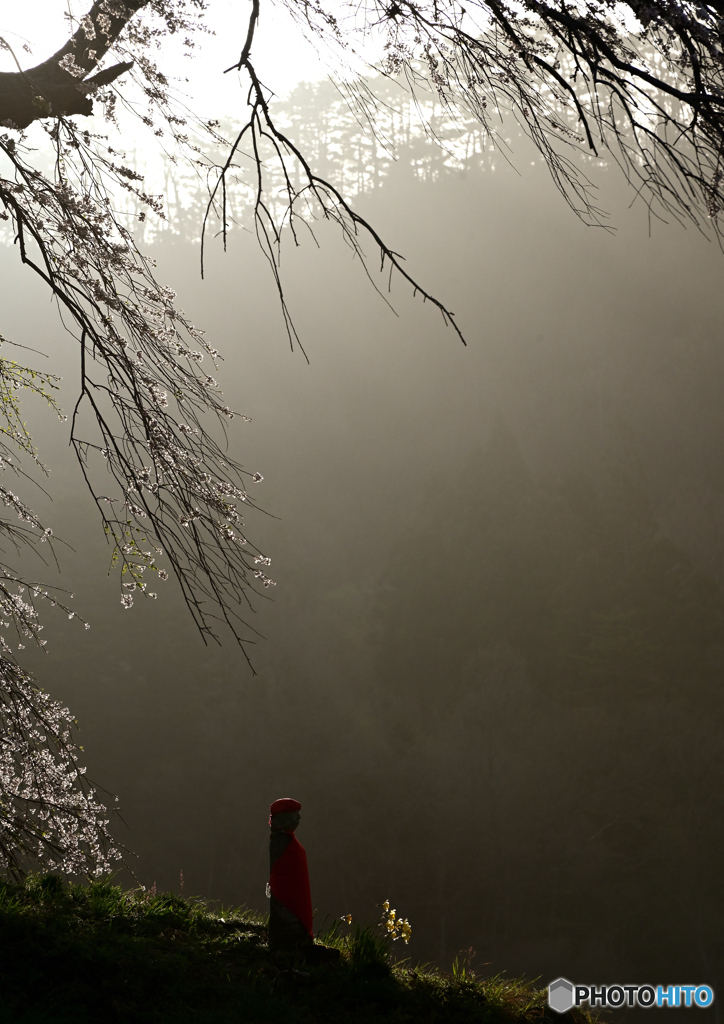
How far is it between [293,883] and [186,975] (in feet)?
2.30

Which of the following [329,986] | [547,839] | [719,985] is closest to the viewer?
[329,986]

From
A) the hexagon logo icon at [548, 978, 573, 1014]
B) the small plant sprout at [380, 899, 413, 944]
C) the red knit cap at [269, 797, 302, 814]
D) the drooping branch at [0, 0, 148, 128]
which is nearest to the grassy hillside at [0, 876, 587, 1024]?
the hexagon logo icon at [548, 978, 573, 1014]

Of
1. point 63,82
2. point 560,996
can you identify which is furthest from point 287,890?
point 63,82

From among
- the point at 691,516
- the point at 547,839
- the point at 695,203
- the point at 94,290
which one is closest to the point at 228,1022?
the point at 94,290

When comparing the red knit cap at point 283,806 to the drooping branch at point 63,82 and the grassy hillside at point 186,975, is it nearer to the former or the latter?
the grassy hillside at point 186,975

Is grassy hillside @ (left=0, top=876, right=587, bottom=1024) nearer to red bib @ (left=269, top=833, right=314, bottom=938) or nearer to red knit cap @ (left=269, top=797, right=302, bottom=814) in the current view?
red bib @ (left=269, top=833, right=314, bottom=938)

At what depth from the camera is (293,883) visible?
11.7 feet

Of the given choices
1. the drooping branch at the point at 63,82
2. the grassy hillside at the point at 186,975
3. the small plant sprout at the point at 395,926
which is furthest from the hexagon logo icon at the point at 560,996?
the drooping branch at the point at 63,82

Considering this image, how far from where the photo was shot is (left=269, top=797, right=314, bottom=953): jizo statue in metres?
3.47

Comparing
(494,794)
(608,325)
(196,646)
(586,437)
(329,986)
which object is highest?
(608,325)

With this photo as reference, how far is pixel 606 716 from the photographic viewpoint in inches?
693

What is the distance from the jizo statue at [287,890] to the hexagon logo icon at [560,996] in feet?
4.07

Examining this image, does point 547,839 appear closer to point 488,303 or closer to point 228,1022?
point 228,1022

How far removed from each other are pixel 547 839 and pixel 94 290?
1669 cm
